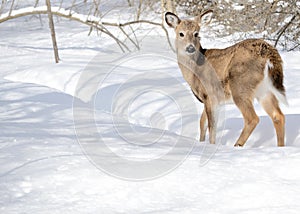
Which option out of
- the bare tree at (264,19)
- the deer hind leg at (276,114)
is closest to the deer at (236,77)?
the deer hind leg at (276,114)

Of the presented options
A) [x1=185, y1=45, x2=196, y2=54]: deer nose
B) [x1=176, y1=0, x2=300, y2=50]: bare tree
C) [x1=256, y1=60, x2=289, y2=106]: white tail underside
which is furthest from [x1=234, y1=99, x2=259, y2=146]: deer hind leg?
[x1=176, y1=0, x2=300, y2=50]: bare tree

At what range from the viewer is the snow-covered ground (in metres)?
3.44

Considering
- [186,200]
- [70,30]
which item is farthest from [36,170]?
[70,30]

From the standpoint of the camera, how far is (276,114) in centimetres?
606

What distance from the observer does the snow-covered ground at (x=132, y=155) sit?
11.3 feet

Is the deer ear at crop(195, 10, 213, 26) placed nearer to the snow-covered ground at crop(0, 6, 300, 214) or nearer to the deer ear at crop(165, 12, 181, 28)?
the deer ear at crop(165, 12, 181, 28)

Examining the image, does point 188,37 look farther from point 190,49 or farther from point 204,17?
point 204,17

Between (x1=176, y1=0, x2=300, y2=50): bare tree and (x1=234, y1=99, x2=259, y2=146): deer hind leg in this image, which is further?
(x1=176, y1=0, x2=300, y2=50): bare tree

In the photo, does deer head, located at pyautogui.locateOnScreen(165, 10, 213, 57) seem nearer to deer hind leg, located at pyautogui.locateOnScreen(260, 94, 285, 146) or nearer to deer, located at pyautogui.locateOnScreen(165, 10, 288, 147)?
deer, located at pyautogui.locateOnScreen(165, 10, 288, 147)

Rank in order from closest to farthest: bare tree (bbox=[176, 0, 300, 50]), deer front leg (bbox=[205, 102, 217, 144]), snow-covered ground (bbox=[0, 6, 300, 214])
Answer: snow-covered ground (bbox=[0, 6, 300, 214]), deer front leg (bbox=[205, 102, 217, 144]), bare tree (bbox=[176, 0, 300, 50])

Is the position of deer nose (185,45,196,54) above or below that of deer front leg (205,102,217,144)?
above

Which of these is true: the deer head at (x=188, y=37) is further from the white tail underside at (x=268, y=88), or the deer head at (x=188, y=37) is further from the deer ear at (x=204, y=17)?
the white tail underside at (x=268, y=88)

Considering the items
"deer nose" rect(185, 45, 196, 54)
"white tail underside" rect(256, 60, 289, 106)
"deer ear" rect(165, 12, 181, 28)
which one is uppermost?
"deer ear" rect(165, 12, 181, 28)

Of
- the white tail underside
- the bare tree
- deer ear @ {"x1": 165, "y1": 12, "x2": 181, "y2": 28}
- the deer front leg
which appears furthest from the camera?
the bare tree
